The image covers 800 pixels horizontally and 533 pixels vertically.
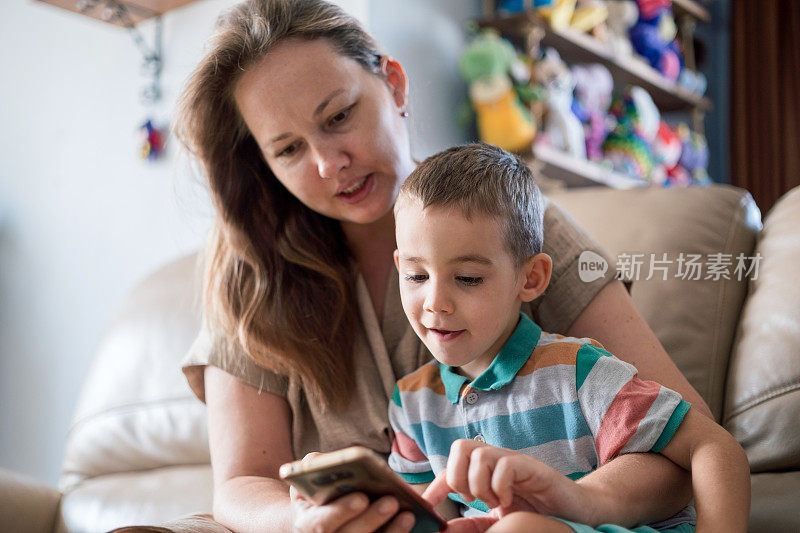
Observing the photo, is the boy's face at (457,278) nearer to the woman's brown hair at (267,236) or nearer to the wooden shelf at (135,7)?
the woman's brown hair at (267,236)

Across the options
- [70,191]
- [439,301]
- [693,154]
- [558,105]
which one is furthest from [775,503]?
[693,154]

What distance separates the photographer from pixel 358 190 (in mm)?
1188

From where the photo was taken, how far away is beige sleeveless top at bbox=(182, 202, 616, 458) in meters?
1.17

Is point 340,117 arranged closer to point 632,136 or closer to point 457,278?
point 457,278

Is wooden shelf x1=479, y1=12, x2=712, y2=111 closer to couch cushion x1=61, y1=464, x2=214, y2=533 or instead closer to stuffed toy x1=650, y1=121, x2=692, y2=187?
stuffed toy x1=650, y1=121, x2=692, y2=187

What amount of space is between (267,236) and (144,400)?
64cm

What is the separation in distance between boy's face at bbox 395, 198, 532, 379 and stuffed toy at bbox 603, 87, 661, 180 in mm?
2003

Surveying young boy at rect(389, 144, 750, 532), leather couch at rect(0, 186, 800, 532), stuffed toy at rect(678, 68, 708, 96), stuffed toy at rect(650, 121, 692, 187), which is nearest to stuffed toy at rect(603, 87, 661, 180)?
stuffed toy at rect(650, 121, 692, 187)

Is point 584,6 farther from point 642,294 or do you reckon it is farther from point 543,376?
point 543,376

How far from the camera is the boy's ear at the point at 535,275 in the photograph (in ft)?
3.31

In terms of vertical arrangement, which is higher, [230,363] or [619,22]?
[619,22]

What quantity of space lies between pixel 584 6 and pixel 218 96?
5.46 ft

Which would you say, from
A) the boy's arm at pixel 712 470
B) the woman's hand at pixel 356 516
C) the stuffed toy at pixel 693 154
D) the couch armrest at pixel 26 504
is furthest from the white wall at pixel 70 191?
the woman's hand at pixel 356 516

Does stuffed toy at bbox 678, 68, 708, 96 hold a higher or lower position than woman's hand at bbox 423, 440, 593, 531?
higher
